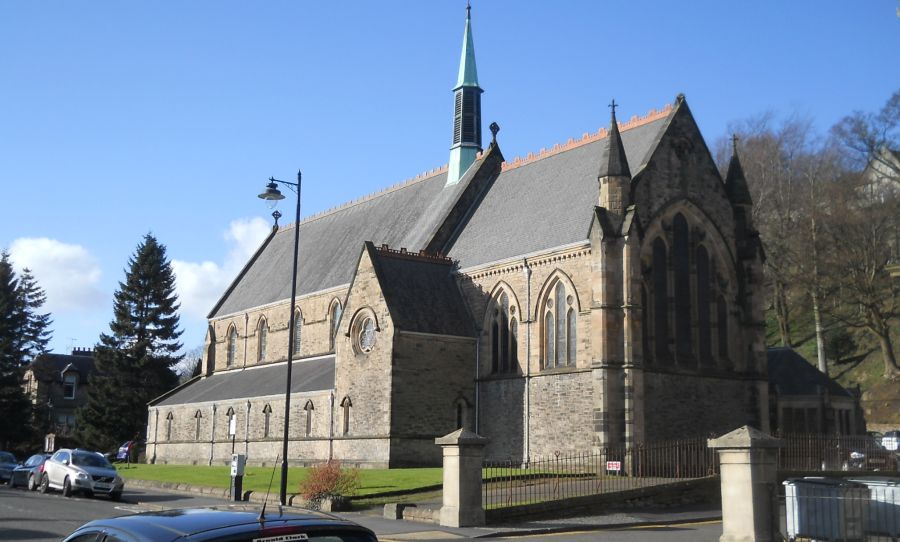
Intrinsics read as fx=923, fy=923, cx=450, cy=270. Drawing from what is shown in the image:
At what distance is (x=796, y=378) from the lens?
1524 inches

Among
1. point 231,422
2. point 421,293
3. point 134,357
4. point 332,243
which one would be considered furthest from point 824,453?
point 134,357

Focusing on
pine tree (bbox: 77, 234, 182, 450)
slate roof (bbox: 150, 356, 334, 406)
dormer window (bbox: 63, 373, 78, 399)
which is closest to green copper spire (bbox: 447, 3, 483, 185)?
slate roof (bbox: 150, 356, 334, 406)

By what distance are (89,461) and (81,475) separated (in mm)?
1174

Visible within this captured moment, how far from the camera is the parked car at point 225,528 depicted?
4859mm

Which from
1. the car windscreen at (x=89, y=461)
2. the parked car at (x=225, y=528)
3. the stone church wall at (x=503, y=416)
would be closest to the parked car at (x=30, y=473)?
the car windscreen at (x=89, y=461)

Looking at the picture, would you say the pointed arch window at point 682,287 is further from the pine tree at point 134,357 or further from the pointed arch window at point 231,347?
the pine tree at point 134,357

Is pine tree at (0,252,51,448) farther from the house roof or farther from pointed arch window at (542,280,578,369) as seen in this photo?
pointed arch window at (542,280,578,369)

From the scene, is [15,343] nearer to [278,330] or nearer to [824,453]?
[278,330]

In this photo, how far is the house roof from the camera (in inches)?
1384

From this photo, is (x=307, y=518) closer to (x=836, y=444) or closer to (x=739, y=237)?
(x=836, y=444)

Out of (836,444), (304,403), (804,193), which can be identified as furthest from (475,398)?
(804,193)

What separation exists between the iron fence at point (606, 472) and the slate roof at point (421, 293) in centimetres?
691

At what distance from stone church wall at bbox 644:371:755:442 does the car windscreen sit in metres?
17.7

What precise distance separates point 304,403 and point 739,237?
19.2m
